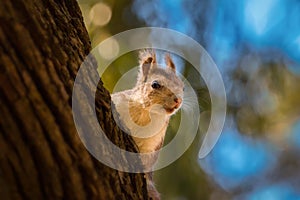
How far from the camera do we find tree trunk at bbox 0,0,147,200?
0.88m

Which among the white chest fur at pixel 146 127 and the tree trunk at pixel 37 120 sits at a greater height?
the white chest fur at pixel 146 127

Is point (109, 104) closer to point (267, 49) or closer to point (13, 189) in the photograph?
point (13, 189)

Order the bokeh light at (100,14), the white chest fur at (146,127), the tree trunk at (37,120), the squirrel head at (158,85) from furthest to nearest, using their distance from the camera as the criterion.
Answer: the bokeh light at (100,14), the squirrel head at (158,85), the white chest fur at (146,127), the tree trunk at (37,120)

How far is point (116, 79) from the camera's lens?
6.83 feet

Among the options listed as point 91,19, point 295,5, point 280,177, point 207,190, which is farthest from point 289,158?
point 91,19

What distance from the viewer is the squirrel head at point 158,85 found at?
1.94 m

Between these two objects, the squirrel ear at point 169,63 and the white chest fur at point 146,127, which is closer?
the white chest fur at point 146,127

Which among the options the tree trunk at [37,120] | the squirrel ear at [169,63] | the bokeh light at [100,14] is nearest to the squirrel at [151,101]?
the squirrel ear at [169,63]

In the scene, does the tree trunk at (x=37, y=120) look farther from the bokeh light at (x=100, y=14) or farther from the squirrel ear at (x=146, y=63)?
the bokeh light at (x=100, y=14)

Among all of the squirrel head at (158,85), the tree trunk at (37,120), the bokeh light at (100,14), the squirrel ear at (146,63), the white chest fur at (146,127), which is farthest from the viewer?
the bokeh light at (100,14)

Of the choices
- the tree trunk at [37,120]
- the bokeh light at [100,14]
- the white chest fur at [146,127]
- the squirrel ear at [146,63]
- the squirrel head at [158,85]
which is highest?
the bokeh light at [100,14]

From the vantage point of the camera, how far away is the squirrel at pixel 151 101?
6.10 ft

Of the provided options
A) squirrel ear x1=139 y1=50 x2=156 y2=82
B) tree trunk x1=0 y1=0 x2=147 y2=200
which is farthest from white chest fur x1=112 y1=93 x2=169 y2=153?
tree trunk x1=0 y1=0 x2=147 y2=200

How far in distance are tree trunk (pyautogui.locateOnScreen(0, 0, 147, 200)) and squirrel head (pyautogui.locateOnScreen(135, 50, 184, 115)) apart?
925 millimetres
